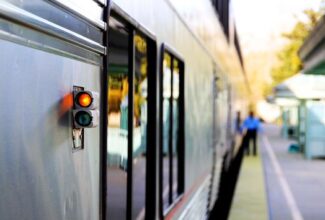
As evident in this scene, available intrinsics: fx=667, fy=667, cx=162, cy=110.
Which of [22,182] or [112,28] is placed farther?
[112,28]

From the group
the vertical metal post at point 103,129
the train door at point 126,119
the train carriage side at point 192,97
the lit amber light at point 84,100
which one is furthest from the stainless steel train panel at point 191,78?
the lit amber light at point 84,100

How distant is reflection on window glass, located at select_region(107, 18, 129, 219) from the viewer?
308cm

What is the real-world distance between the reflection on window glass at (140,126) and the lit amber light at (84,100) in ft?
3.60

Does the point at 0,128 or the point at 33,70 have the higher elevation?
the point at 33,70

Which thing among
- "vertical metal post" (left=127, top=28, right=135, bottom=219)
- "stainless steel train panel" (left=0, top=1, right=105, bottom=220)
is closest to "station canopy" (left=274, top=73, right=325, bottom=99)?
"vertical metal post" (left=127, top=28, right=135, bottom=219)

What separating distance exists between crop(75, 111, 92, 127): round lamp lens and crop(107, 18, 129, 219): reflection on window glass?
0.62 metres

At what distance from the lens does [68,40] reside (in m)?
2.30

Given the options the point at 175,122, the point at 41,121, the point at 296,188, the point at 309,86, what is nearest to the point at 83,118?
the point at 41,121

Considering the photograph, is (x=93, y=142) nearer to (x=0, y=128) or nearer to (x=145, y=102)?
(x=0, y=128)

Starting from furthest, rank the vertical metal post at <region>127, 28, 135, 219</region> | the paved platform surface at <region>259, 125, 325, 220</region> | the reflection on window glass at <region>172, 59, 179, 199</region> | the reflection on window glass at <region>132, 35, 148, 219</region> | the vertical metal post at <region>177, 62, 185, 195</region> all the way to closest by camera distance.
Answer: the paved platform surface at <region>259, 125, 325, 220</region>
the vertical metal post at <region>177, 62, 185, 195</region>
the reflection on window glass at <region>172, 59, 179, 199</region>
the reflection on window glass at <region>132, 35, 148, 219</region>
the vertical metal post at <region>127, 28, 135, 219</region>

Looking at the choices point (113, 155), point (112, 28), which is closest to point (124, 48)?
point (112, 28)

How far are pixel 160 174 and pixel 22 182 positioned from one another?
2.26 meters

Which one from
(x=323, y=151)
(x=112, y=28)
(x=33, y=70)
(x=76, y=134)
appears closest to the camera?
(x=33, y=70)

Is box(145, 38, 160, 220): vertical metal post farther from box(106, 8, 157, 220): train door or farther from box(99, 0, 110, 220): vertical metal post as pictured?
box(99, 0, 110, 220): vertical metal post
